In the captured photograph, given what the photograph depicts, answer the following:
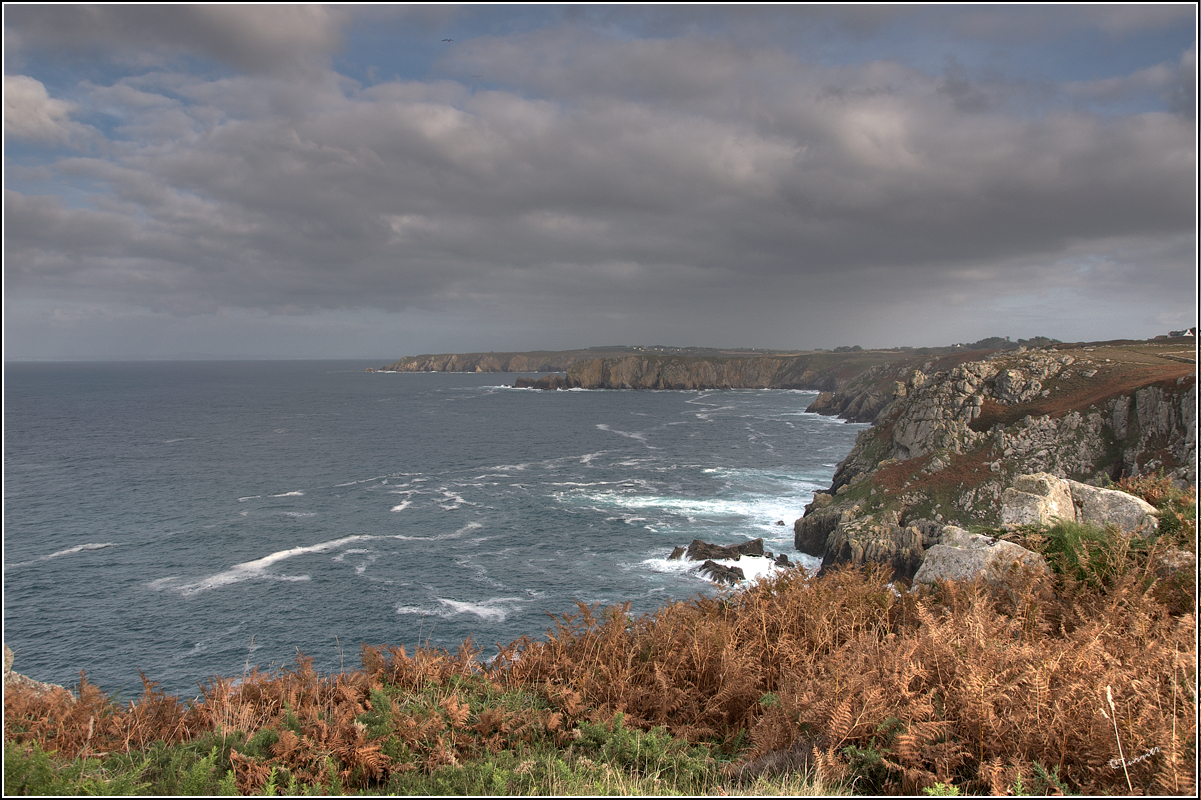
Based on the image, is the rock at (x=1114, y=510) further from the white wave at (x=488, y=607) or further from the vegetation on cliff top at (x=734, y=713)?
the white wave at (x=488, y=607)

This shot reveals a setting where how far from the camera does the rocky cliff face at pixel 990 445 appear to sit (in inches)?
1487

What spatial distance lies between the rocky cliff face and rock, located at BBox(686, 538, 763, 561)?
4114 millimetres

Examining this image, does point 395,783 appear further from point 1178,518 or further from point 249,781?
point 1178,518

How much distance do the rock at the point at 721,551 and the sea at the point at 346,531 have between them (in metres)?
1.10

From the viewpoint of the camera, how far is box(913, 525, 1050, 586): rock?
10.6 metres

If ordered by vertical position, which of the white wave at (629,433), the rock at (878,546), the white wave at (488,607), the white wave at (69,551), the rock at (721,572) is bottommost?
the white wave at (488,607)

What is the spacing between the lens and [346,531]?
4606 centimetres

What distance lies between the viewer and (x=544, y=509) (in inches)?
2058

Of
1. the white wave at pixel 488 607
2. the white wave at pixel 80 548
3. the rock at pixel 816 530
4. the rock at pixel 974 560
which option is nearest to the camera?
the rock at pixel 974 560

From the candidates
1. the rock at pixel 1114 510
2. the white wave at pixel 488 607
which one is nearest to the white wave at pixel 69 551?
the white wave at pixel 488 607

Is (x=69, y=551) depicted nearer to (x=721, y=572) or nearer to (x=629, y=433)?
(x=721, y=572)

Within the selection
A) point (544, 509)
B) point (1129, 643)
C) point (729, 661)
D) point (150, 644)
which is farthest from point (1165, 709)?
point (544, 509)

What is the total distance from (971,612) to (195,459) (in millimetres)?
84536

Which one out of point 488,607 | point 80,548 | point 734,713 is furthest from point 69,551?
point 734,713
